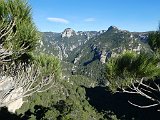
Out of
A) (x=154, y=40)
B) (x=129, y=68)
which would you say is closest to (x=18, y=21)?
(x=129, y=68)

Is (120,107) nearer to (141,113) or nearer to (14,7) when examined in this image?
(141,113)

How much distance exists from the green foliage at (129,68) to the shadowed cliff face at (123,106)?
109 meters

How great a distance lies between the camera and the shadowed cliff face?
132m

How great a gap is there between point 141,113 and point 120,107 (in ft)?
94.5

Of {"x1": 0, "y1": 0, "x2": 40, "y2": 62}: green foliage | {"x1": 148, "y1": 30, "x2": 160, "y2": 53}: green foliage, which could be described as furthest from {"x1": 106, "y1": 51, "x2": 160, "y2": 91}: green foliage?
{"x1": 0, "y1": 0, "x2": 40, "y2": 62}: green foliage

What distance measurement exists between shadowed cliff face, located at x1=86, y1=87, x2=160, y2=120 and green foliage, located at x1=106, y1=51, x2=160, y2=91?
109 metres

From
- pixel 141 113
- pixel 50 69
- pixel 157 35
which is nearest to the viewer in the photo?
pixel 157 35

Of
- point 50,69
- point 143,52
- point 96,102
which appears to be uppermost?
point 143,52

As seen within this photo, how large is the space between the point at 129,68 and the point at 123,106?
15611 cm

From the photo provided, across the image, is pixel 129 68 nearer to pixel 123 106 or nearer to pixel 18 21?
pixel 18 21

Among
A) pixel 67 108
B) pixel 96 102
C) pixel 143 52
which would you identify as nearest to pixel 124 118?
pixel 96 102

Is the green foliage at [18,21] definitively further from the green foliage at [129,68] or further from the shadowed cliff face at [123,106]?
the shadowed cliff face at [123,106]

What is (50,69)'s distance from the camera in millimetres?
19312

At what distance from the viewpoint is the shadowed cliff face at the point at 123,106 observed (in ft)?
433
